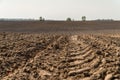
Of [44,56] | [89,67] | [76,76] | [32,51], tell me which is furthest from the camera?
[32,51]

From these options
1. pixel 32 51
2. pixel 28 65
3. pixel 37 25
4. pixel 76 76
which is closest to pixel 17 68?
pixel 28 65

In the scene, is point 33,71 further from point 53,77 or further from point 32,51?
point 32,51

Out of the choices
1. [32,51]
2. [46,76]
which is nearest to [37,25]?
[32,51]

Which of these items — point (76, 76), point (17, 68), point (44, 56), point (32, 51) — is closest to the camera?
point (76, 76)

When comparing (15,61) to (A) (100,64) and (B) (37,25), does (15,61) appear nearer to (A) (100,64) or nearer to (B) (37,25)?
(A) (100,64)

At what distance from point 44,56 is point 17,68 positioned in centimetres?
246

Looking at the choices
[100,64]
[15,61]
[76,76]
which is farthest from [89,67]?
[15,61]

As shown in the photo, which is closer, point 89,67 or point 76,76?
point 76,76

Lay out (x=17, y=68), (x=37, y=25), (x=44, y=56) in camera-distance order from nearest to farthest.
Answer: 1. (x=17, y=68)
2. (x=44, y=56)
3. (x=37, y=25)

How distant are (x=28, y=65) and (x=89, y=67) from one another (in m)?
2.24

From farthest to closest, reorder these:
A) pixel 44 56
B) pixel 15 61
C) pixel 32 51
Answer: pixel 32 51, pixel 44 56, pixel 15 61

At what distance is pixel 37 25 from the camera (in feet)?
144

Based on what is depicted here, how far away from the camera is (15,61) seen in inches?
501

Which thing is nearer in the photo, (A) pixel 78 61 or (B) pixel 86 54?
(A) pixel 78 61
